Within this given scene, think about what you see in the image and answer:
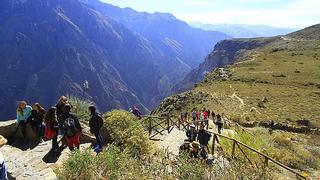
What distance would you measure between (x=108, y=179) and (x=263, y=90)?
55.9 m

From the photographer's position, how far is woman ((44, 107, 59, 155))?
45.5ft

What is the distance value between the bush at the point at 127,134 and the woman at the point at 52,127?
6.04 feet

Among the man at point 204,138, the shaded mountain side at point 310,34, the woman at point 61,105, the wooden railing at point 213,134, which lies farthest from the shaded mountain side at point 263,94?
the shaded mountain side at point 310,34

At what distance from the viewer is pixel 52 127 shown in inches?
551

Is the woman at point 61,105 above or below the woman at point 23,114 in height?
above

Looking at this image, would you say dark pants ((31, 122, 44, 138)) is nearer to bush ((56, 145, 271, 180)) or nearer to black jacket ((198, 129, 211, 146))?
black jacket ((198, 129, 211, 146))

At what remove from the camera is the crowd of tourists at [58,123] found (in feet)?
43.6

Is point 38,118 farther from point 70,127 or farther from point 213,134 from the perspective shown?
point 213,134

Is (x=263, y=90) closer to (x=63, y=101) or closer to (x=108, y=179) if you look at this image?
(x=63, y=101)

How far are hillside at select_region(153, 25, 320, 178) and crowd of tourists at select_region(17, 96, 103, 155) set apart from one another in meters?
7.65

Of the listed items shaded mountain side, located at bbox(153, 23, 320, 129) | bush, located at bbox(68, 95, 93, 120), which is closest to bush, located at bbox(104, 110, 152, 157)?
bush, located at bbox(68, 95, 93, 120)

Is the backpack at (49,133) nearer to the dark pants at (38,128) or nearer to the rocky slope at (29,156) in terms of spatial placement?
the rocky slope at (29,156)

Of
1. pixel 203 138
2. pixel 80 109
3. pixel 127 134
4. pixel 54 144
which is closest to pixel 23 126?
pixel 54 144

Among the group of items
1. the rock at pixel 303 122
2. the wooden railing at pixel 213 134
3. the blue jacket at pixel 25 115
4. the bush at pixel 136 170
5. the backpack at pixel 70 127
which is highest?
the bush at pixel 136 170
